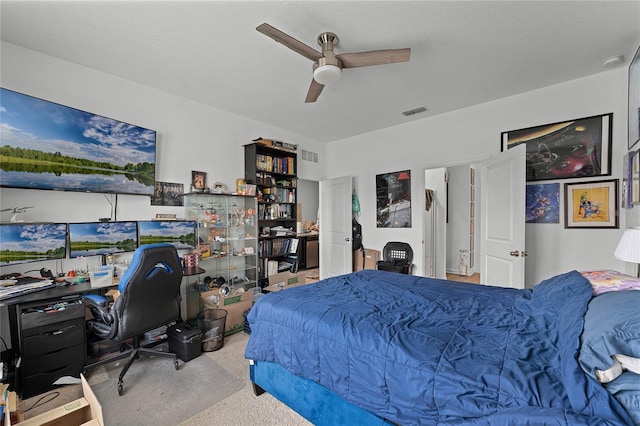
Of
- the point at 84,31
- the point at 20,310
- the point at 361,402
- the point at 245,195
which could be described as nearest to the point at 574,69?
the point at 361,402

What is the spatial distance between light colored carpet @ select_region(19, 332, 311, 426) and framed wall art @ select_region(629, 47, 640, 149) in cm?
350

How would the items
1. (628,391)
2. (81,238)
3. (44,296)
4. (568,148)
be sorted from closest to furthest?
1. (628,391)
2. (44,296)
3. (81,238)
4. (568,148)

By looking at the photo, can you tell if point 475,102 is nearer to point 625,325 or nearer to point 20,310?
point 625,325

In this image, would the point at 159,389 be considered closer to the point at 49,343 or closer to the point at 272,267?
the point at 49,343

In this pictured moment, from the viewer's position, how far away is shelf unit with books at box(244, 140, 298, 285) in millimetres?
4129

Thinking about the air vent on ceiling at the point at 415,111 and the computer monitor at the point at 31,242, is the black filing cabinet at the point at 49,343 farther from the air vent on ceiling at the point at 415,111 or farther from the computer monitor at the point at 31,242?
the air vent on ceiling at the point at 415,111

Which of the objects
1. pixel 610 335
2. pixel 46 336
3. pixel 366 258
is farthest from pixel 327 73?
pixel 366 258

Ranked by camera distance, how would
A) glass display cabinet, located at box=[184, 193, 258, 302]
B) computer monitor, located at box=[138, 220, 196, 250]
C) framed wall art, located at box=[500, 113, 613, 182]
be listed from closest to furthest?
framed wall art, located at box=[500, 113, 613, 182], computer monitor, located at box=[138, 220, 196, 250], glass display cabinet, located at box=[184, 193, 258, 302]

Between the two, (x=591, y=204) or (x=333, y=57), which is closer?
(x=333, y=57)

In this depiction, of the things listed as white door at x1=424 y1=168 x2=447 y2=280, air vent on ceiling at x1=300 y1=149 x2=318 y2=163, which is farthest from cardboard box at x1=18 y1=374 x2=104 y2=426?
white door at x1=424 y1=168 x2=447 y2=280

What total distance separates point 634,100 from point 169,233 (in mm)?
Result: 4828

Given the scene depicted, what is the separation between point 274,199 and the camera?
4387 millimetres

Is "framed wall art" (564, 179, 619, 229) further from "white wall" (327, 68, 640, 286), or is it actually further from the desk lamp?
the desk lamp

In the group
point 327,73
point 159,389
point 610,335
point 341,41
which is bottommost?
point 159,389
